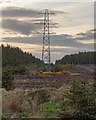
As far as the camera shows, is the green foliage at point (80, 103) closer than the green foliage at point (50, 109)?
Yes

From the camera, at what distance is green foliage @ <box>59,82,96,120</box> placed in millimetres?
12438

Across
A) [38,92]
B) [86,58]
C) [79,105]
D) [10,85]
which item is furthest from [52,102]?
[86,58]

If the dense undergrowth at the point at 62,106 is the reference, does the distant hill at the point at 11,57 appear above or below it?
above

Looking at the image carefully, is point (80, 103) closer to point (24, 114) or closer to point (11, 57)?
point (24, 114)

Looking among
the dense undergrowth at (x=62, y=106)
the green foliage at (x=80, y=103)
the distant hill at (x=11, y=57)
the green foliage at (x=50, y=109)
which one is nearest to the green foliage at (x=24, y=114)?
the dense undergrowth at (x=62, y=106)

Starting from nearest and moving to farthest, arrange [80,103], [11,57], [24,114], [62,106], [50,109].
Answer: [80,103] → [24,114] → [62,106] → [50,109] → [11,57]

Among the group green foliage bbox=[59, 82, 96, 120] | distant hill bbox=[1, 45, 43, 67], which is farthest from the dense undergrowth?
distant hill bbox=[1, 45, 43, 67]

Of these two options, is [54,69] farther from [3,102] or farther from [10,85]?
[3,102]

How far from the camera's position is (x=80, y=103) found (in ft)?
41.6

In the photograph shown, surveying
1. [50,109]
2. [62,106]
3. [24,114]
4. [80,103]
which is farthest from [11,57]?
[80,103]

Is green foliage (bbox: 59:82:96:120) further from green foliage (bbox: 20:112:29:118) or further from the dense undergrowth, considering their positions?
green foliage (bbox: 20:112:29:118)

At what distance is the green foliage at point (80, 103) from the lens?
490 inches

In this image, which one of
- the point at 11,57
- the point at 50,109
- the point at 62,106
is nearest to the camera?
the point at 62,106

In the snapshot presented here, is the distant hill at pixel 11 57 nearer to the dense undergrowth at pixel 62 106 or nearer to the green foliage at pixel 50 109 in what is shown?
the green foliage at pixel 50 109
